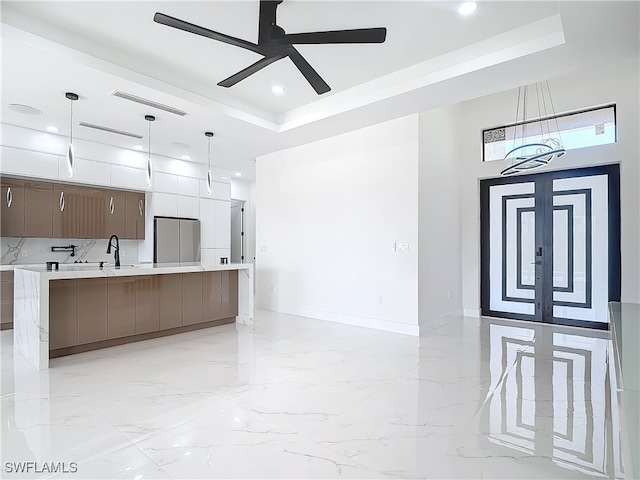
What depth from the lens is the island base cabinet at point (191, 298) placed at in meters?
4.96

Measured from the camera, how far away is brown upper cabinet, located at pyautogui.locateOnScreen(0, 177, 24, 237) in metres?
5.40

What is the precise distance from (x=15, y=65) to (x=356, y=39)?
3.30m

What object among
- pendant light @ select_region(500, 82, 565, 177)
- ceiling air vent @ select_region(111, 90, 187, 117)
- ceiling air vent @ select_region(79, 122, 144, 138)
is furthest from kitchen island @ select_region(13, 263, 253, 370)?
pendant light @ select_region(500, 82, 565, 177)

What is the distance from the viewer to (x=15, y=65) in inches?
138

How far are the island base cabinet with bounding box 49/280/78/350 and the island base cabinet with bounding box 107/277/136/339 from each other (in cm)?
35

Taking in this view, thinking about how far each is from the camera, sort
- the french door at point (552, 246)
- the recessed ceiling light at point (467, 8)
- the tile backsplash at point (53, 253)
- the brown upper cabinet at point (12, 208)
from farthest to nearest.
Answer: the tile backsplash at point (53, 253)
the brown upper cabinet at point (12, 208)
the french door at point (552, 246)
the recessed ceiling light at point (467, 8)

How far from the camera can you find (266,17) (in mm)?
2660

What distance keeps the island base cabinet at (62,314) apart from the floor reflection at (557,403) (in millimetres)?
4102

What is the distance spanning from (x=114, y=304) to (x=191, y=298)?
998 mm

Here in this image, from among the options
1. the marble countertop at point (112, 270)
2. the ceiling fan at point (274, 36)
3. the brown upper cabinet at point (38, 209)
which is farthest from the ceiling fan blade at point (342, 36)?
the brown upper cabinet at point (38, 209)

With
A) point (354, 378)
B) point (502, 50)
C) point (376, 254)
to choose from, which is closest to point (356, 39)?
point (502, 50)

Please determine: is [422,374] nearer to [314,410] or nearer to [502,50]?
[314,410]

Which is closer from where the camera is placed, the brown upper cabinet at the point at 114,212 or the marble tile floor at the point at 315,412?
the marble tile floor at the point at 315,412

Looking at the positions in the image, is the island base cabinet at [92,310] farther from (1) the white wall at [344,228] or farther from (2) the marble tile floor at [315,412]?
(1) the white wall at [344,228]
